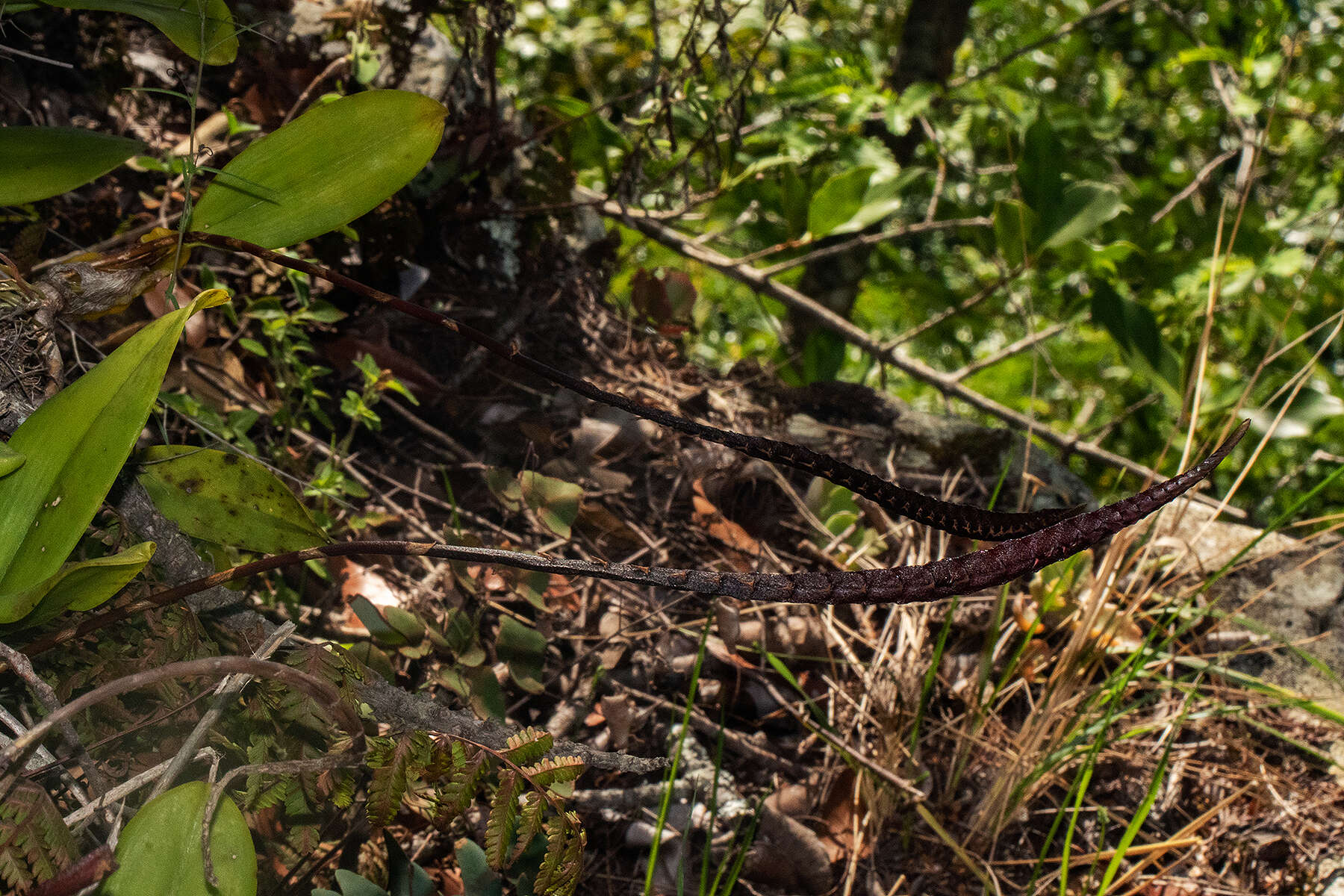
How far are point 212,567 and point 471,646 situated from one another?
30 cm

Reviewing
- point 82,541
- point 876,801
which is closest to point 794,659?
point 876,801

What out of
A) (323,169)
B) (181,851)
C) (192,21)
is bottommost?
(181,851)

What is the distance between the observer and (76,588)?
70 cm

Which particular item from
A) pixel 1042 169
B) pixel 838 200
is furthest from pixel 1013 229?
pixel 838 200

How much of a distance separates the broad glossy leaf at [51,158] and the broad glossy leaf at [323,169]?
0.10 metres

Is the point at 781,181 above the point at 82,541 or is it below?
above

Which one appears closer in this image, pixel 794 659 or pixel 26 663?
pixel 26 663

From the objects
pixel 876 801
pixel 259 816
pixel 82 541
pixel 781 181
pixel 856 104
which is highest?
pixel 856 104

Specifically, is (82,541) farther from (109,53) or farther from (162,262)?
(109,53)

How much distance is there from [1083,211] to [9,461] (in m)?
1.82

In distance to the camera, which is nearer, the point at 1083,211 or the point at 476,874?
the point at 476,874

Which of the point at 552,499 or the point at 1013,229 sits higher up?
the point at 1013,229

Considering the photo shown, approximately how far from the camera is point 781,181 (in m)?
1.91

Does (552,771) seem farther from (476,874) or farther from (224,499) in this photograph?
(224,499)
